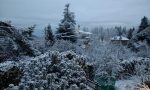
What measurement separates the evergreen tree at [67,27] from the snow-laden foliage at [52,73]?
16.4m

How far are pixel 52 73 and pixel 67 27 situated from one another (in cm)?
1911

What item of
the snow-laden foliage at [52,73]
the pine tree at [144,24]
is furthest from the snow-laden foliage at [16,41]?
the pine tree at [144,24]

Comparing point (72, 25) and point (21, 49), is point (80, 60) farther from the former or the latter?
point (72, 25)

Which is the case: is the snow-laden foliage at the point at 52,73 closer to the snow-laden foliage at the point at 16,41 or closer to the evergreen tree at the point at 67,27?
the snow-laden foliage at the point at 16,41

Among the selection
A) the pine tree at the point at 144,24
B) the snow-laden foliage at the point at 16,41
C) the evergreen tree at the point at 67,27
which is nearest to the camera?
the snow-laden foliage at the point at 16,41

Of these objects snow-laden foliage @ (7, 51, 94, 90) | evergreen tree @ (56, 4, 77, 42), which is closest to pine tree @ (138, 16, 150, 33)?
evergreen tree @ (56, 4, 77, 42)

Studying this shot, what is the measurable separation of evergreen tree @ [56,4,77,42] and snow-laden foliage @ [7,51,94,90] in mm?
16364

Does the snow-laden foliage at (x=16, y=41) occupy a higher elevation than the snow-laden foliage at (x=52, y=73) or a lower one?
higher

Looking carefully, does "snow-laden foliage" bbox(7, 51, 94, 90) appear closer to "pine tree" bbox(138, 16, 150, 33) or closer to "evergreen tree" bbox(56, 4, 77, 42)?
"evergreen tree" bbox(56, 4, 77, 42)

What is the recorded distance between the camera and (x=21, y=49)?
13.8 m

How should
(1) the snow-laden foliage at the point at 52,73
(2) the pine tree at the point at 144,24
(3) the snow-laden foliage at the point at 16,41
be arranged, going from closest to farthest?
(1) the snow-laden foliage at the point at 52,73
(3) the snow-laden foliage at the point at 16,41
(2) the pine tree at the point at 144,24

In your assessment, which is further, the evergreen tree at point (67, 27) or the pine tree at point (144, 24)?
the pine tree at point (144, 24)

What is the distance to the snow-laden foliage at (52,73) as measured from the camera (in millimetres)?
9306

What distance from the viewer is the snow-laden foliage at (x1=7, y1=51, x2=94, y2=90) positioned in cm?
931
